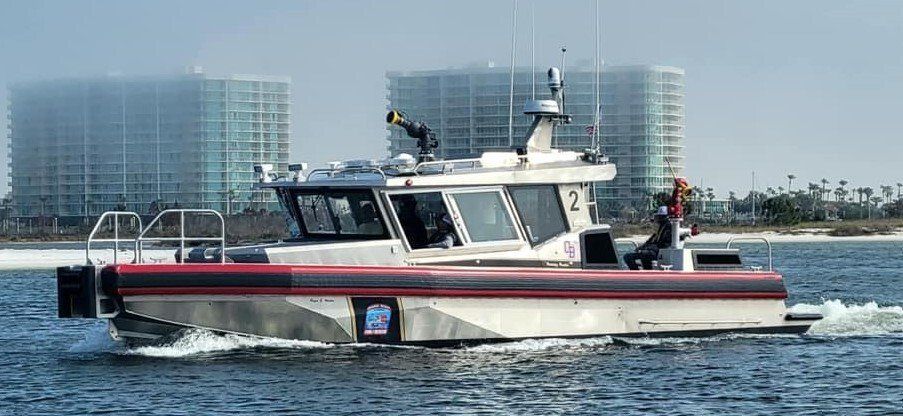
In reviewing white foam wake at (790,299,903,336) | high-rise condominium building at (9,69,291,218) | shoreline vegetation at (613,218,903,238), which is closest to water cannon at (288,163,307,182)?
white foam wake at (790,299,903,336)

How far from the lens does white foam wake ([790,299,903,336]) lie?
23828 millimetres

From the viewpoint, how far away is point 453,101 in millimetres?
83562

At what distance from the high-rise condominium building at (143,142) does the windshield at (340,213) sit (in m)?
60.0

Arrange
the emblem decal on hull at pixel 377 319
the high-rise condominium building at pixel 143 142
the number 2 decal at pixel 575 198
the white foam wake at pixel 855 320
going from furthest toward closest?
1. the high-rise condominium building at pixel 143 142
2. the white foam wake at pixel 855 320
3. the number 2 decal at pixel 575 198
4. the emblem decal on hull at pixel 377 319

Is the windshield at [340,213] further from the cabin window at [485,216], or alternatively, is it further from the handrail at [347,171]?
the cabin window at [485,216]

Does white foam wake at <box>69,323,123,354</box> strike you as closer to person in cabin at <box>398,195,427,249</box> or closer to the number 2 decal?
person in cabin at <box>398,195,427,249</box>

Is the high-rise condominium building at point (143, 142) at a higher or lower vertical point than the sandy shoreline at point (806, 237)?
higher

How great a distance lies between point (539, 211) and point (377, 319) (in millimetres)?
3046

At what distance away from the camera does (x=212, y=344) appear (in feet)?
61.2

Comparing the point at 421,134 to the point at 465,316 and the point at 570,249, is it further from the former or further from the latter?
the point at 465,316

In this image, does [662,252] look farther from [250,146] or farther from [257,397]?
[250,146]

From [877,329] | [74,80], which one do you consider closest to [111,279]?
[877,329]

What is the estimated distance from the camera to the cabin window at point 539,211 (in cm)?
2042

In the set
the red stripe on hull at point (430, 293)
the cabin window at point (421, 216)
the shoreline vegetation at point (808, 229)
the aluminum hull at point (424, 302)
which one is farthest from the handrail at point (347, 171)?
the shoreline vegetation at point (808, 229)
